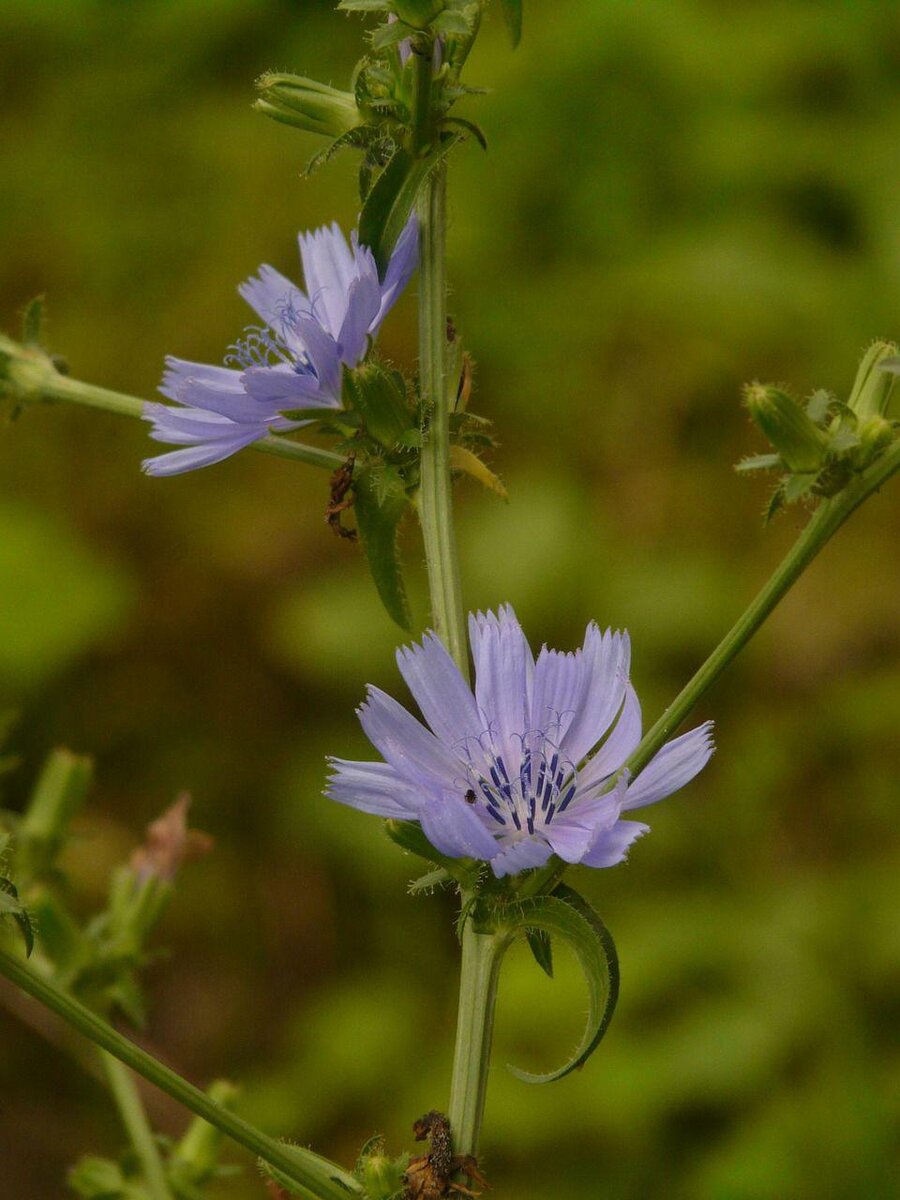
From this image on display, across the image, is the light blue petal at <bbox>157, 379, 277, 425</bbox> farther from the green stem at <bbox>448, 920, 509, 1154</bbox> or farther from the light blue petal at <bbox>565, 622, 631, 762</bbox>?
the green stem at <bbox>448, 920, 509, 1154</bbox>

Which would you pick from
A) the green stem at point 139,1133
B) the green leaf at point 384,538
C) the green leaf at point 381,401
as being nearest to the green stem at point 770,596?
the green leaf at point 384,538

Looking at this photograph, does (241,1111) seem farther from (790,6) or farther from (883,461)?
(790,6)

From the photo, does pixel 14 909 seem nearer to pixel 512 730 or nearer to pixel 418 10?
pixel 512 730

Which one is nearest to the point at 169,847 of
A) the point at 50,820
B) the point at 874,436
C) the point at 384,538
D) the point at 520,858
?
the point at 50,820

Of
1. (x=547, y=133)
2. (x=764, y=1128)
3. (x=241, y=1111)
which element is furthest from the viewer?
(x=547, y=133)

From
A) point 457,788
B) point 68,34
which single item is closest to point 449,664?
point 457,788

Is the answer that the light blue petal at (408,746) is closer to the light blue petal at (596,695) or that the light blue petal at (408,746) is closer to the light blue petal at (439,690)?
the light blue petal at (439,690)
